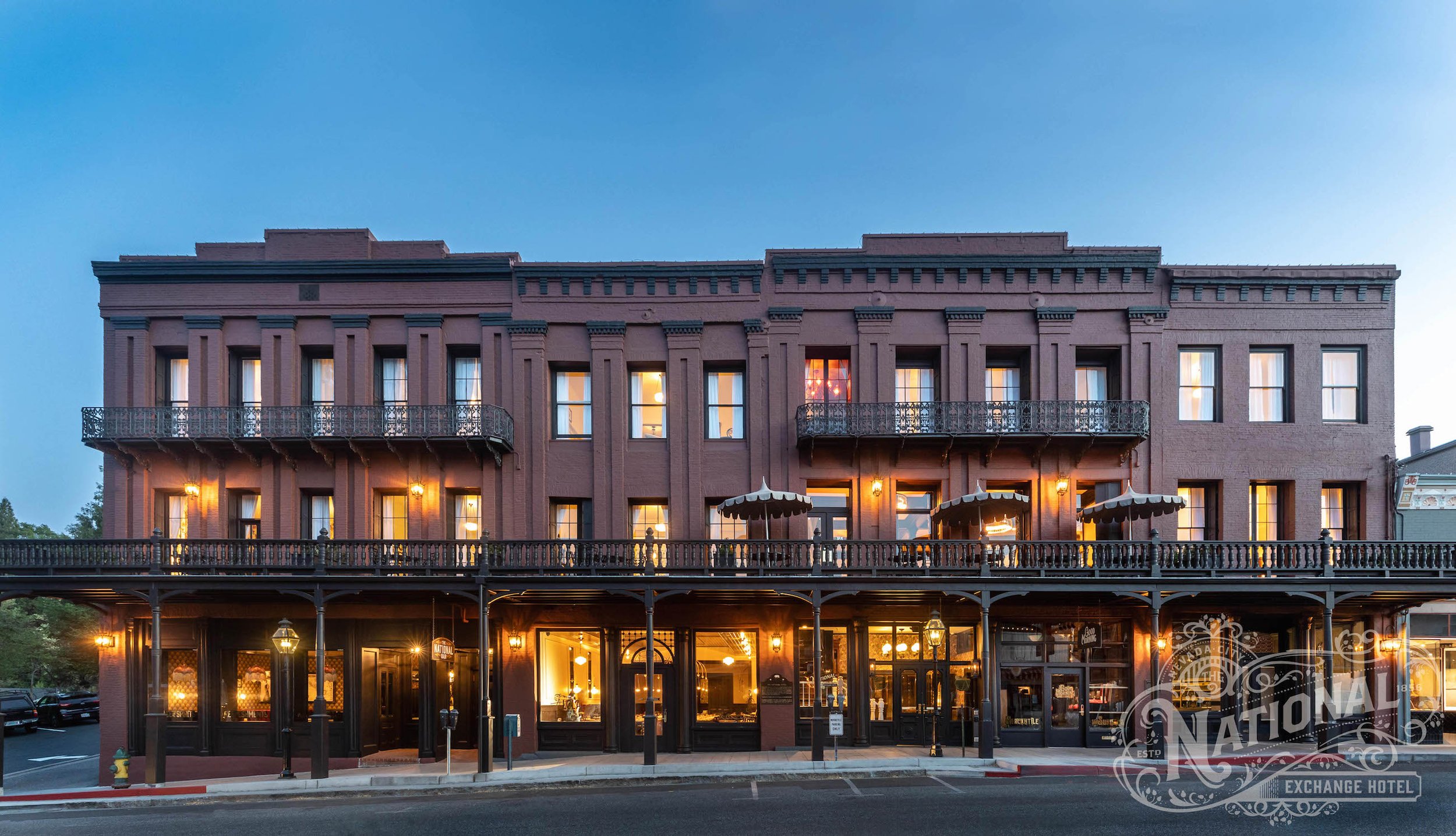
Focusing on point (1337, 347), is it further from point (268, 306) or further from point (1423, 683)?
point (268, 306)

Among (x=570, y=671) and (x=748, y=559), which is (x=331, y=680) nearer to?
(x=570, y=671)

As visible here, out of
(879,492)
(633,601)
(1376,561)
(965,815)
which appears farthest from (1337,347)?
(633,601)

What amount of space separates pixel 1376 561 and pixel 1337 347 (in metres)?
6.26

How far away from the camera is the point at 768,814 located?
1502cm

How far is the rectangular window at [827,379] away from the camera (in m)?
24.4

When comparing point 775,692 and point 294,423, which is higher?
point 294,423

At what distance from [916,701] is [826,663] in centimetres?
249

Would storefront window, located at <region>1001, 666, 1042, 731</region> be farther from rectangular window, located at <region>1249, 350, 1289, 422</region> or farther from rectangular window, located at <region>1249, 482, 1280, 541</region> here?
rectangular window, located at <region>1249, 350, 1289, 422</region>

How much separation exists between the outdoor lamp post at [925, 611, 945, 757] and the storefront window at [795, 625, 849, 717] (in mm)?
2209

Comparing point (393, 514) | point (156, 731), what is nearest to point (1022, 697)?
point (393, 514)

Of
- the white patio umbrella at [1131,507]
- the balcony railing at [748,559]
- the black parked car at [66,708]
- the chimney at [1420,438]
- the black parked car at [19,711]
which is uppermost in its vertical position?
the chimney at [1420,438]

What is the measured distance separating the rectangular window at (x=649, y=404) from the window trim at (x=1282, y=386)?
16060 mm

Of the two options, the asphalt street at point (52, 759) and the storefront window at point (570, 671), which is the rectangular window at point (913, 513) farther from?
the asphalt street at point (52, 759)

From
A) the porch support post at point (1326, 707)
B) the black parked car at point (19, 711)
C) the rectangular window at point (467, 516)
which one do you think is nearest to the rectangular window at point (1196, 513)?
the porch support post at point (1326, 707)
